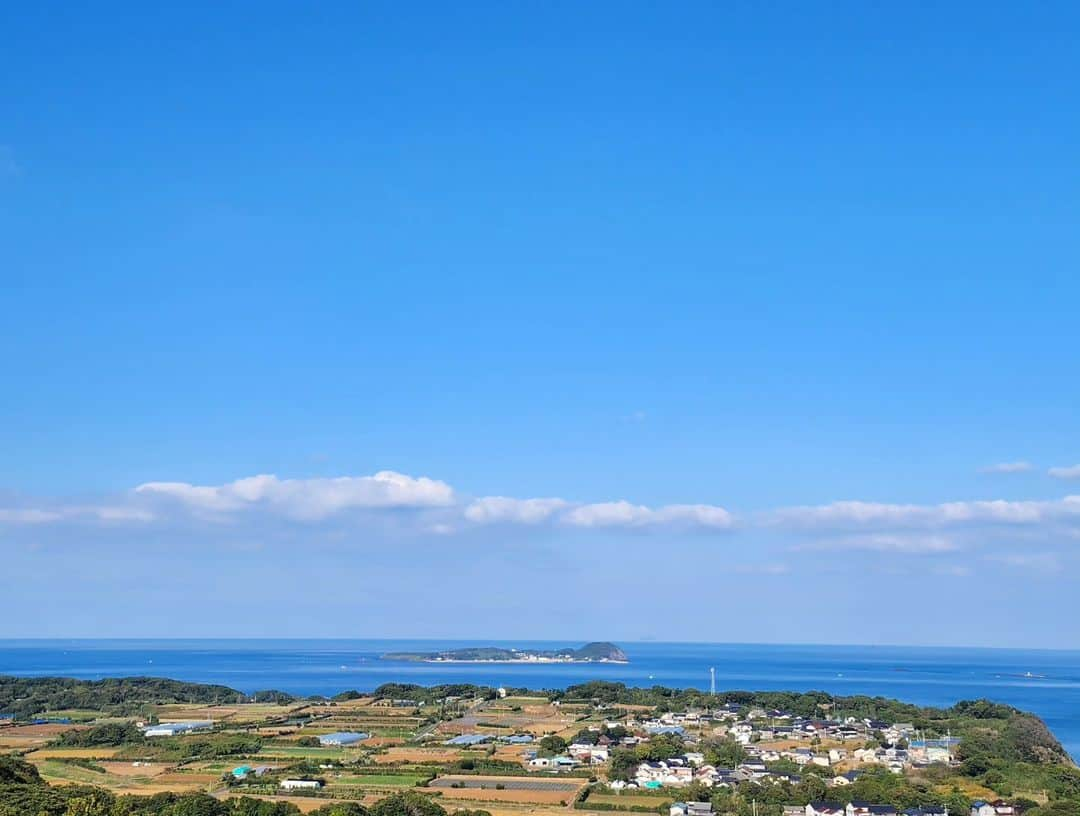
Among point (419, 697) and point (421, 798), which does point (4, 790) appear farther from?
point (419, 697)

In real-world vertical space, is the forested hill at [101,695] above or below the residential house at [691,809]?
below

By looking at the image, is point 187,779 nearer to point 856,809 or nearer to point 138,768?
point 138,768

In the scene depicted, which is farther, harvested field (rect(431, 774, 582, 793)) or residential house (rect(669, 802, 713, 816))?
harvested field (rect(431, 774, 582, 793))

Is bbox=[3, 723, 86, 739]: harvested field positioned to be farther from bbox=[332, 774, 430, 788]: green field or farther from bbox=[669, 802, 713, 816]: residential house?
bbox=[669, 802, 713, 816]: residential house

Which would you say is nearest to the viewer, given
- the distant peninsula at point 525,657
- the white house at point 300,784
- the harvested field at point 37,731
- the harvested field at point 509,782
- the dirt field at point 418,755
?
the white house at point 300,784

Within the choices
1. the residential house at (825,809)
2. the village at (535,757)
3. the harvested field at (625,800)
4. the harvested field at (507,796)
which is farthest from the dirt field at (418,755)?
the residential house at (825,809)

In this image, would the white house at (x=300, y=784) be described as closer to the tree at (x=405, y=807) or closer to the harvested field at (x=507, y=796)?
the harvested field at (x=507, y=796)

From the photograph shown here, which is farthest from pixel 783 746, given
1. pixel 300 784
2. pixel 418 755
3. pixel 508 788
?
pixel 300 784

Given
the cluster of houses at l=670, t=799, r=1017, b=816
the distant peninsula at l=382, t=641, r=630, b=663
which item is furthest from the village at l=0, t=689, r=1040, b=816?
the distant peninsula at l=382, t=641, r=630, b=663

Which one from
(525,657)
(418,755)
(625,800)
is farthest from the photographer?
(525,657)
